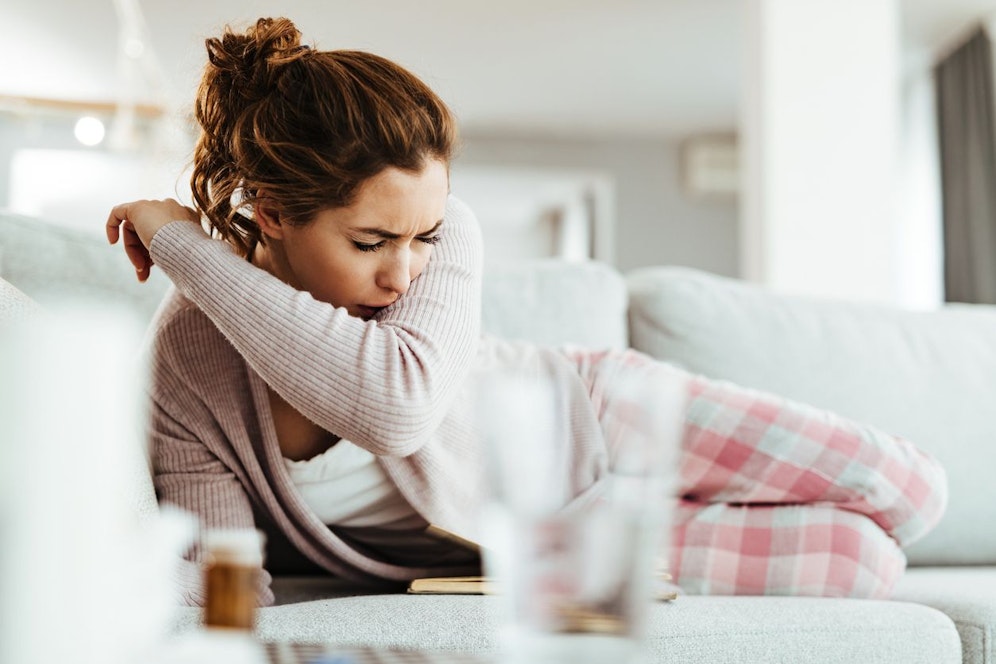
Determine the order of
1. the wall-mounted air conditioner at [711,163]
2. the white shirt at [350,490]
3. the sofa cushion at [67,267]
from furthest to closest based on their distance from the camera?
the wall-mounted air conditioner at [711,163], the sofa cushion at [67,267], the white shirt at [350,490]

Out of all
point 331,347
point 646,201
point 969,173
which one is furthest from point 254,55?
point 646,201

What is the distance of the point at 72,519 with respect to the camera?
0.40 metres

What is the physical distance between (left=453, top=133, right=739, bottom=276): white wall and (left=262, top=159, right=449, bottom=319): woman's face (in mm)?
6136

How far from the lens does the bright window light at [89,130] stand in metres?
6.43

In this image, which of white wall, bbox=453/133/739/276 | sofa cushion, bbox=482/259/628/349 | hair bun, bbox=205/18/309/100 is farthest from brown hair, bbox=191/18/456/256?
white wall, bbox=453/133/739/276

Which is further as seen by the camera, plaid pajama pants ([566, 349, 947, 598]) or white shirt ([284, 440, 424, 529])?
plaid pajama pants ([566, 349, 947, 598])

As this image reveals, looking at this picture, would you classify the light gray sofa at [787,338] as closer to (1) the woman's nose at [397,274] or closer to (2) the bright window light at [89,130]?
(1) the woman's nose at [397,274]

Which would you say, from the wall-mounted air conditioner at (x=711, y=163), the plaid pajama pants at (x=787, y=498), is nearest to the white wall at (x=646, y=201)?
the wall-mounted air conditioner at (x=711, y=163)

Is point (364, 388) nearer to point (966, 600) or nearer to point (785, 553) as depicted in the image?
point (785, 553)

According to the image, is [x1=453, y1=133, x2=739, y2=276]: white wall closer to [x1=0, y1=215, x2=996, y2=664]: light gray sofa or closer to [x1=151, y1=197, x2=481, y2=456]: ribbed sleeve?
[x1=0, y1=215, x2=996, y2=664]: light gray sofa

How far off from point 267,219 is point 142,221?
16 centimetres

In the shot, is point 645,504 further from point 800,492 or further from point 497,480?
point 800,492

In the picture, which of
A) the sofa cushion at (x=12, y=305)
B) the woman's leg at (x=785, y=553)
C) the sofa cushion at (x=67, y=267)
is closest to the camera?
the sofa cushion at (x=12, y=305)

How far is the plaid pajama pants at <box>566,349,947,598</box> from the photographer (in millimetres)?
1436
